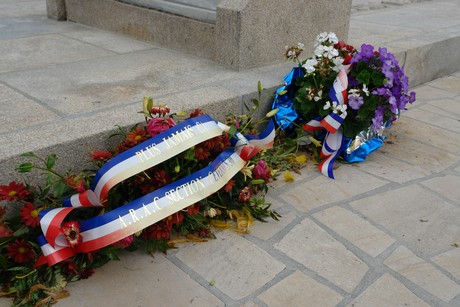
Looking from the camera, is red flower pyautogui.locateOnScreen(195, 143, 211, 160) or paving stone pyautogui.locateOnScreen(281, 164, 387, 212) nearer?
red flower pyautogui.locateOnScreen(195, 143, 211, 160)

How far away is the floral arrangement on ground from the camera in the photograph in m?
2.15

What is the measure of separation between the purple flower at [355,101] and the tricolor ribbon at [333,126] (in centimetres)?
6

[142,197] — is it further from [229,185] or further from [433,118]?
[433,118]

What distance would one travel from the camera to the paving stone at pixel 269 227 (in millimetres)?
2568

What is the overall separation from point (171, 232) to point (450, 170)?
1954mm

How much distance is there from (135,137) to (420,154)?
2126mm

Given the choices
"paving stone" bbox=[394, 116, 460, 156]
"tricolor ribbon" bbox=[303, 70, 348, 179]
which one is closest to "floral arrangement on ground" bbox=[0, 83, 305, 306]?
"tricolor ribbon" bbox=[303, 70, 348, 179]

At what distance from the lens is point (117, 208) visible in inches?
88.5

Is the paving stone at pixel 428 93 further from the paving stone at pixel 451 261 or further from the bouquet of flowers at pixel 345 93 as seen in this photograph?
the paving stone at pixel 451 261

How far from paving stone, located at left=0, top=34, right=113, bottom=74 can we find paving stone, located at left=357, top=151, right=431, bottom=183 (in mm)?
2303

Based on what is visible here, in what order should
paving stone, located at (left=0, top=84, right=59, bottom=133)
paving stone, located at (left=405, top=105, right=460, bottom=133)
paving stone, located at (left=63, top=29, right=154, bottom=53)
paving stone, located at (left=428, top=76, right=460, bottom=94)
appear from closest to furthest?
paving stone, located at (left=0, top=84, right=59, bottom=133) < paving stone, located at (left=405, top=105, right=460, bottom=133) < paving stone, located at (left=63, top=29, right=154, bottom=53) < paving stone, located at (left=428, top=76, right=460, bottom=94)

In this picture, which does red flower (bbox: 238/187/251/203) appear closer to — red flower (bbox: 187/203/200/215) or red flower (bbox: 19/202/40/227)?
red flower (bbox: 187/203/200/215)

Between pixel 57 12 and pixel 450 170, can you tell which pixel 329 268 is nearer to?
pixel 450 170

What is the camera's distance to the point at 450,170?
337 centimetres
